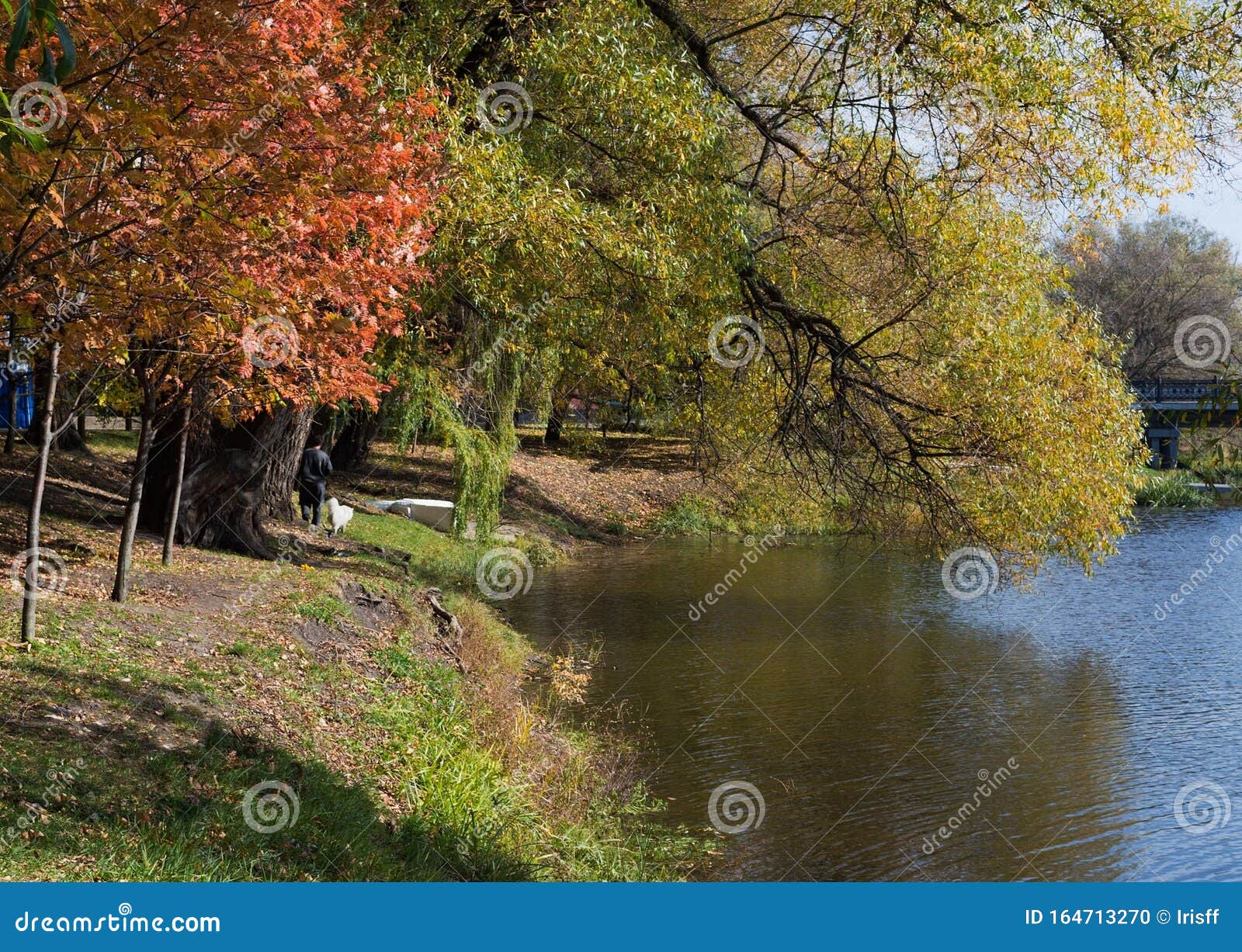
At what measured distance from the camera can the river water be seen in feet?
30.6

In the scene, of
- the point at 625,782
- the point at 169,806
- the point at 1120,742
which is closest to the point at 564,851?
the point at 625,782

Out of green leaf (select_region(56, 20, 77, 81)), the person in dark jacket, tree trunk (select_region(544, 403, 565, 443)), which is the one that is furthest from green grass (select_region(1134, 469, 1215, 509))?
green leaf (select_region(56, 20, 77, 81))

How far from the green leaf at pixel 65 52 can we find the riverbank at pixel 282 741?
135 inches

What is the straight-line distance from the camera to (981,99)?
10.9m

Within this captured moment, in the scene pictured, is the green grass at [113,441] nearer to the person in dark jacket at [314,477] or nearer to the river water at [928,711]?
the person in dark jacket at [314,477]

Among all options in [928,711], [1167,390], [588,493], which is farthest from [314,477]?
Result: [1167,390]

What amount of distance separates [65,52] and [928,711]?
11919 millimetres

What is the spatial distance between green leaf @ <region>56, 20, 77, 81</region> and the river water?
23.2ft

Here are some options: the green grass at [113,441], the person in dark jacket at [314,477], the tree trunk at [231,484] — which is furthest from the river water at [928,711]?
the green grass at [113,441]

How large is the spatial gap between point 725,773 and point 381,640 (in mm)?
3678

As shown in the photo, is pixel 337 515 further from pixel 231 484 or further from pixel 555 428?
pixel 555 428

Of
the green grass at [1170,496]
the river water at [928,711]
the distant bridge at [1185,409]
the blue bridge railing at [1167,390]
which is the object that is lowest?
the river water at [928,711]

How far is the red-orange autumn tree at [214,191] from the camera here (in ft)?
16.5

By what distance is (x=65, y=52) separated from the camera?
3053 millimetres
